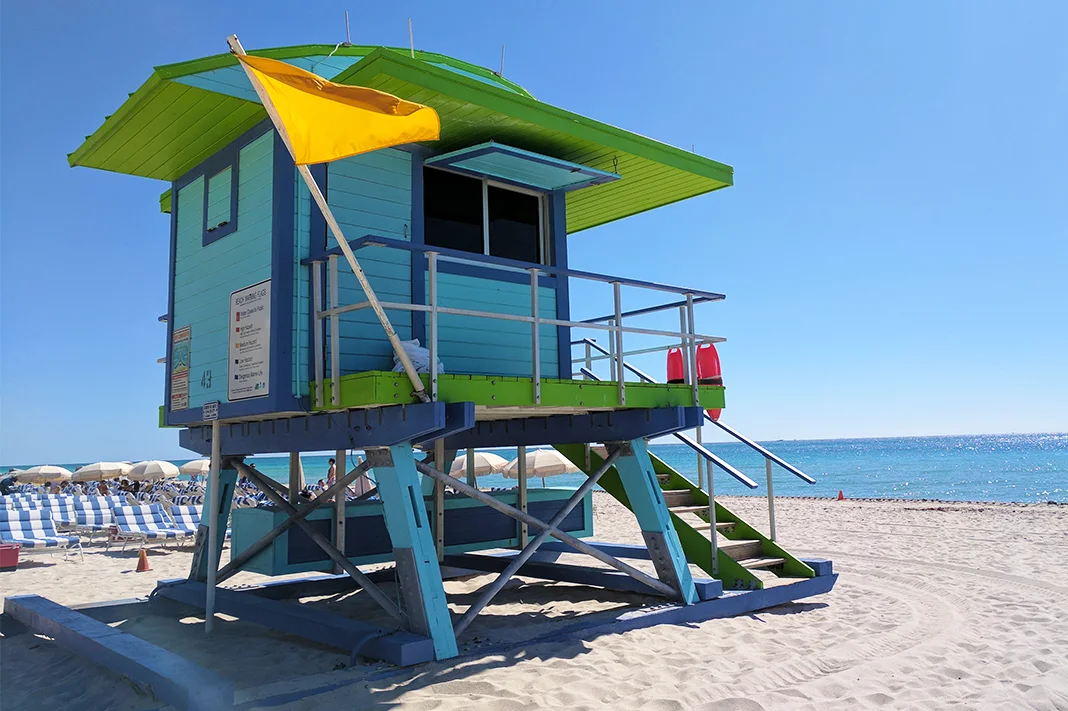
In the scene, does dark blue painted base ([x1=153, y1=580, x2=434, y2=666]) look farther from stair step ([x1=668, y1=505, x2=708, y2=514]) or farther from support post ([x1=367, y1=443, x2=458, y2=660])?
stair step ([x1=668, y1=505, x2=708, y2=514])

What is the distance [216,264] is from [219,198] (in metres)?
0.74

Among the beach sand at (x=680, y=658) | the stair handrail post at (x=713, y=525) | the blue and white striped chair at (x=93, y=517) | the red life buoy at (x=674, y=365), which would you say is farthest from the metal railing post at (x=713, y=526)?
the blue and white striped chair at (x=93, y=517)

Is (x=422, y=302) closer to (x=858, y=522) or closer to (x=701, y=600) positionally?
(x=701, y=600)

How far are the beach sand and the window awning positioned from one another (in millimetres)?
4750

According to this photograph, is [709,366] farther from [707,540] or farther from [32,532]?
[32,532]

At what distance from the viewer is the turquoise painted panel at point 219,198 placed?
8.78 metres

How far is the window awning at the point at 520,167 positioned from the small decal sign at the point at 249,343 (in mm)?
2298

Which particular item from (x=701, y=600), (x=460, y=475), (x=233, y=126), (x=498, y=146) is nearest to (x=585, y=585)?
(x=701, y=600)

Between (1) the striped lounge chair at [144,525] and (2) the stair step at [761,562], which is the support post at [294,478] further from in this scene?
(1) the striped lounge chair at [144,525]

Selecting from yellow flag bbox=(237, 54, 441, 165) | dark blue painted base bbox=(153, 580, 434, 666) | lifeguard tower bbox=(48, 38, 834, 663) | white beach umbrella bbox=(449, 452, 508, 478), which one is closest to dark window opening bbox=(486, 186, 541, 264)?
lifeguard tower bbox=(48, 38, 834, 663)

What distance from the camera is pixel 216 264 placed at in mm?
8859

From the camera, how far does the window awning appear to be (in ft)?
27.2

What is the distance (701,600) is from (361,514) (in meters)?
4.32

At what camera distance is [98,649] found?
21.6ft
